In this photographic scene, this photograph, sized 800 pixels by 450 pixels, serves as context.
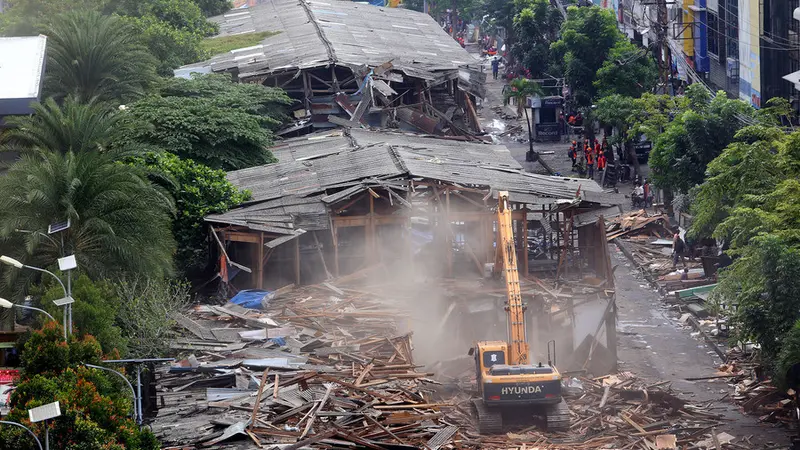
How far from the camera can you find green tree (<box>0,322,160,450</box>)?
24438 millimetres

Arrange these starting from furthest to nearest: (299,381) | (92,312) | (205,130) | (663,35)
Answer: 1. (663,35)
2. (205,130)
3. (299,381)
4. (92,312)

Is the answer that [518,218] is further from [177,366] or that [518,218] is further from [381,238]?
[177,366]

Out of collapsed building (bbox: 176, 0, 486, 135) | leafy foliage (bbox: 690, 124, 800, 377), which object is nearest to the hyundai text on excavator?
leafy foliage (bbox: 690, 124, 800, 377)

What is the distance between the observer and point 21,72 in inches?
1875

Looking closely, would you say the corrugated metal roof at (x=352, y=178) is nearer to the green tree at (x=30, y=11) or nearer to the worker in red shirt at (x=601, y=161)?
the worker in red shirt at (x=601, y=161)

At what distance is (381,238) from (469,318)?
5.35m

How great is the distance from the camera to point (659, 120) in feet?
193

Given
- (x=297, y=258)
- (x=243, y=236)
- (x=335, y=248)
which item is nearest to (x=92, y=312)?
(x=243, y=236)

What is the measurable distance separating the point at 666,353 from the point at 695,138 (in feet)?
39.9

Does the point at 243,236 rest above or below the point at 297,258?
above

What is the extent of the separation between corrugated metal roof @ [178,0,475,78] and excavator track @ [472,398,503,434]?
34.8 meters

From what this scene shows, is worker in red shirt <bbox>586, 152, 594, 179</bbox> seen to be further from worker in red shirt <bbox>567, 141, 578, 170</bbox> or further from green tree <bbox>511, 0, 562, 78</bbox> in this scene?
green tree <bbox>511, 0, 562, 78</bbox>

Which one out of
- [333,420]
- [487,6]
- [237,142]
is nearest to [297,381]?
[333,420]

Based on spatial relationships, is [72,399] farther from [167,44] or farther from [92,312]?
[167,44]
